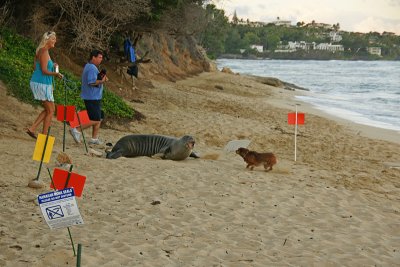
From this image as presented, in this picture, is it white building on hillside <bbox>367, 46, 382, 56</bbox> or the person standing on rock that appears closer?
the person standing on rock

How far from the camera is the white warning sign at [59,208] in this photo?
464 cm

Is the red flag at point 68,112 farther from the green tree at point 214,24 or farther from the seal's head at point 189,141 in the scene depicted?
the green tree at point 214,24

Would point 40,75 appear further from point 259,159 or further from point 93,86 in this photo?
point 259,159

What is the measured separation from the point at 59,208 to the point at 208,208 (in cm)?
287

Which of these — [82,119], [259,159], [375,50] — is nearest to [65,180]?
[259,159]

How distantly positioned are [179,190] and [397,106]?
2249 centimetres

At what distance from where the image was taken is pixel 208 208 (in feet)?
23.7

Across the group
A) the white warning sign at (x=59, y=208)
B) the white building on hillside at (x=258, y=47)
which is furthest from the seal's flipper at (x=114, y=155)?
the white building on hillside at (x=258, y=47)

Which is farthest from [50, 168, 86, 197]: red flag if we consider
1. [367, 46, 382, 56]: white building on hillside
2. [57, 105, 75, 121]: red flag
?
[367, 46, 382, 56]: white building on hillside

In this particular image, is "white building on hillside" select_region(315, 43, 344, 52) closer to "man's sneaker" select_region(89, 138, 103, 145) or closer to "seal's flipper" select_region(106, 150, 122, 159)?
"man's sneaker" select_region(89, 138, 103, 145)

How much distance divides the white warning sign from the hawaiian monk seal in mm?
5155

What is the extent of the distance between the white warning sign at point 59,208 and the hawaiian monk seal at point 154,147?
515 cm

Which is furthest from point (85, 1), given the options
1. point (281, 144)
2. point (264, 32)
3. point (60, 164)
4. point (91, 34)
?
point (264, 32)

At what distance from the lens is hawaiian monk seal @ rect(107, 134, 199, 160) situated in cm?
1016
